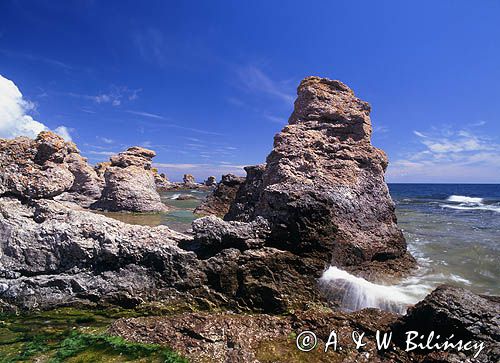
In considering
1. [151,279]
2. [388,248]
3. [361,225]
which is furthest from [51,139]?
[388,248]

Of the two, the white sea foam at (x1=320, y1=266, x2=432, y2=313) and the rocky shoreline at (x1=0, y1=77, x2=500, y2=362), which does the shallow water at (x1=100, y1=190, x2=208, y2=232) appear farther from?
the white sea foam at (x1=320, y1=266, x2=432, y2=313)

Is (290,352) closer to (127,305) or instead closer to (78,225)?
(127,305)

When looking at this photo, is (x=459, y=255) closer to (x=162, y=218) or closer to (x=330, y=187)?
(x=330, y=187)

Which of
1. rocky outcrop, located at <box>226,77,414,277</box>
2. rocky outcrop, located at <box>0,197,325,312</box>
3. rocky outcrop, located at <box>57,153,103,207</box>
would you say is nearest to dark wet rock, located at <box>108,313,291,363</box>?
rocky outcrop, located at <box>0,197,325,312</box>

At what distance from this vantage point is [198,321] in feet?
21.6

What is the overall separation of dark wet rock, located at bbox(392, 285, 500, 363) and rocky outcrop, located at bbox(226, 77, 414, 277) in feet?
10.2

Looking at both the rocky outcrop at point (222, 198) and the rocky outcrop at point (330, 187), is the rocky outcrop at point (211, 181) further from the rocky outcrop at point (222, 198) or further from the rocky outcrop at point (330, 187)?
the rocky outcrop at point (330, 187)

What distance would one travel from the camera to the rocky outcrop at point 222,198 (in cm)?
2682

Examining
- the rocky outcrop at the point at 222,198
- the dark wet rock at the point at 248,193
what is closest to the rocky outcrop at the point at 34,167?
the dark wet rock at the point at 248,193

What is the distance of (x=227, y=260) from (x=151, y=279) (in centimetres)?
188

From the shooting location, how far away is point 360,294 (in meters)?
8.10

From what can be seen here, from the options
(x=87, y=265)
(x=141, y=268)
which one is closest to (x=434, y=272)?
(x=141, y=268)

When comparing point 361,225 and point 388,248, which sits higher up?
point 361,225

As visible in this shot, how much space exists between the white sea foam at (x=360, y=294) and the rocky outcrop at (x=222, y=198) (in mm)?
18574
